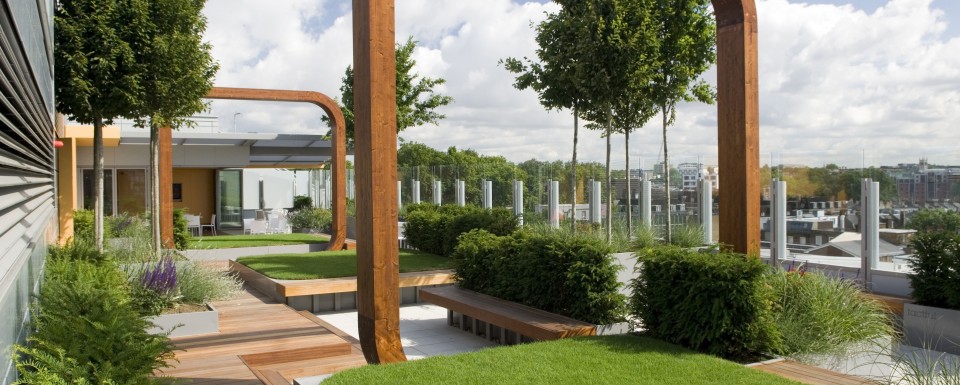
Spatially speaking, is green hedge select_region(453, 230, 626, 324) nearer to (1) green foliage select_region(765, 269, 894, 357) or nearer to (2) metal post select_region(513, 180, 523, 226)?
(1) green foliage select_region(765, 269, 894, 357)

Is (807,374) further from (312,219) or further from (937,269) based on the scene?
(312,219)

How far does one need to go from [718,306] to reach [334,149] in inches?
419

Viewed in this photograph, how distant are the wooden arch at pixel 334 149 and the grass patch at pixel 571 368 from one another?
28.9 feet

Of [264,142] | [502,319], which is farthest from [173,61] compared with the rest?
[264,142]

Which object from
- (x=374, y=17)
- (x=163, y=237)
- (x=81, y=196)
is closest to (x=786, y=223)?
(x=374, y=17)

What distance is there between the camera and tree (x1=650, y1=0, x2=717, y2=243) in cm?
1052

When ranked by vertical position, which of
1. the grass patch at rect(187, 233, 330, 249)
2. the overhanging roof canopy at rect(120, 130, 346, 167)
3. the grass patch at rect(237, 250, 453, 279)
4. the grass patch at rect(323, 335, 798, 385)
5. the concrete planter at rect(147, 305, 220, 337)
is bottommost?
the concrete planter at rect(147, 305, 220, 337)

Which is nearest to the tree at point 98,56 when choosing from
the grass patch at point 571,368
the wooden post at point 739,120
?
the grass patch at point 571,368

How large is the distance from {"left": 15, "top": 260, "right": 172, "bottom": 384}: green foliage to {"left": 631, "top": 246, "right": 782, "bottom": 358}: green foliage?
3.41m

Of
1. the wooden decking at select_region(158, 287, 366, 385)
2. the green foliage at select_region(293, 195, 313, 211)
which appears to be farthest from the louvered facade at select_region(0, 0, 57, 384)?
the green foliage at select_region(293, 195, 313, 211)

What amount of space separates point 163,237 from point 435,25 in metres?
7.97

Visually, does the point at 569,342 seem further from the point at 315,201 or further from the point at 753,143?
the point at 315,201

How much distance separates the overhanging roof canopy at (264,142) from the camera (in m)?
18.7

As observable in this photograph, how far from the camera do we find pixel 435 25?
23.4 feet
